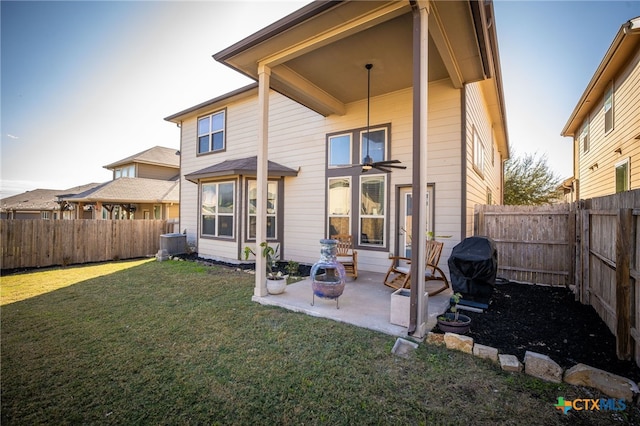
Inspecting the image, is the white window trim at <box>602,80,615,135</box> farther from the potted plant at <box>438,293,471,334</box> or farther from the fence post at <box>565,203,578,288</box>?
the potted plant at <box>438,293,471,334</box>

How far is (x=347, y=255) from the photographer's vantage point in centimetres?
610

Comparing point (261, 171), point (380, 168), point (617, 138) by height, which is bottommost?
point (261, 171)

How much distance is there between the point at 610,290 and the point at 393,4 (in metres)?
4.38

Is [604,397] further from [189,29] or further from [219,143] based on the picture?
[219,143]

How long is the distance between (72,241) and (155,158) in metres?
11.9

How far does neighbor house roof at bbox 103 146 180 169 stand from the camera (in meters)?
17.8

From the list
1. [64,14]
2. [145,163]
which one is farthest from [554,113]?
[145,163]

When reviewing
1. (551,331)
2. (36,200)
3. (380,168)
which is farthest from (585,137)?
(36,200)

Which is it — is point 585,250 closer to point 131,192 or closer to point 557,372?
point 557,372

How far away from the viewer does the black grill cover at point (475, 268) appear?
4.26 meters

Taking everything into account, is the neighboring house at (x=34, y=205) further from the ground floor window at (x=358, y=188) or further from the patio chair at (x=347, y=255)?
the patio chair at (x=347, y=255)

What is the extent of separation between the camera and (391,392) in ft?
7.47

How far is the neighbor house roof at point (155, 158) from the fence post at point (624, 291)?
20.9 metres

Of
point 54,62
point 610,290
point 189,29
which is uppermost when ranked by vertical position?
point 189,29
